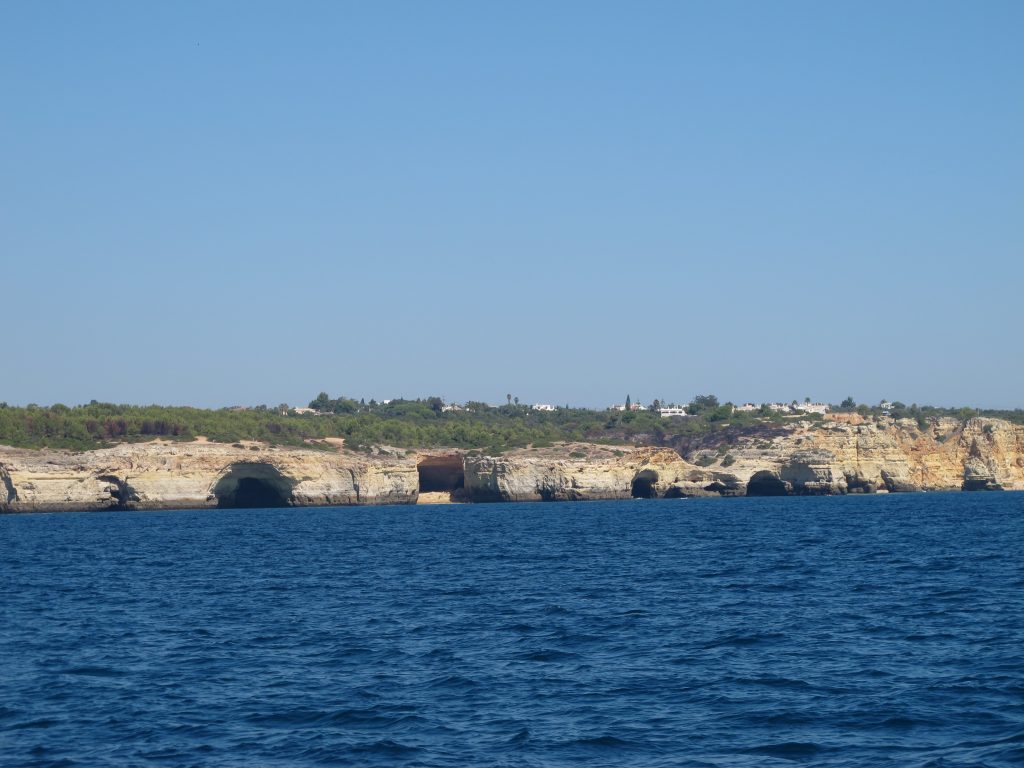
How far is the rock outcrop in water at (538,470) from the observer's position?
237ft

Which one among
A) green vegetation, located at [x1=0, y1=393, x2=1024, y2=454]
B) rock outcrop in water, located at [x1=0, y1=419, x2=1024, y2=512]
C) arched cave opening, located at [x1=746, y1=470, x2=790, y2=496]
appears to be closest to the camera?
rock outcrop in water, located at [x1=0, y1=419, x2=1024, y2=512]

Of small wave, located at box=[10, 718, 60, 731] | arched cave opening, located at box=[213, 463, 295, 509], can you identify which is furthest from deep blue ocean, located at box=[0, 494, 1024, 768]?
arched cave opening, located at box=[213, 463, 295, 509]

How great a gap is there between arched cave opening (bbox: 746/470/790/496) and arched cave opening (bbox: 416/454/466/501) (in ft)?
75.5

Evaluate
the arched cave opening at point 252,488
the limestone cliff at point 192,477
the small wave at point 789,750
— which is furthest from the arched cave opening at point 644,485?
the small wave at point 789,750

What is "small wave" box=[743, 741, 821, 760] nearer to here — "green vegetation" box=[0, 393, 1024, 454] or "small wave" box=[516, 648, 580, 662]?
"small wave" box=[516, 648, 580, 662]

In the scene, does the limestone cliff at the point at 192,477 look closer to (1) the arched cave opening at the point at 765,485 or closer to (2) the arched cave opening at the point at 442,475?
(2) the arched cave opening at the point at 442,475

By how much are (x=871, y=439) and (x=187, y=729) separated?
85.1 meters

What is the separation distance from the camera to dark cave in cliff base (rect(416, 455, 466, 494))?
89.4m

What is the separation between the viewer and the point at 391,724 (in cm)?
1673

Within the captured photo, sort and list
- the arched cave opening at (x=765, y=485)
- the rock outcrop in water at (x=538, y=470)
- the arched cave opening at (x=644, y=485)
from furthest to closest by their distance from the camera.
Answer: the arched cave opening at (x=765, y=485) < the arched cave opening at (x=644, y=485) < the rock outcrop in water at (x=538, y=470)

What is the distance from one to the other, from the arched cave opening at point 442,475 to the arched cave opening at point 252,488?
10.9 m

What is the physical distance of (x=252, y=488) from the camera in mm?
84812

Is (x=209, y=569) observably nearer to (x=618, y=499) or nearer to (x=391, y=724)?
(x=391, y=724)

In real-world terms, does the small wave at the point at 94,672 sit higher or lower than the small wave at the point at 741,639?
lower
